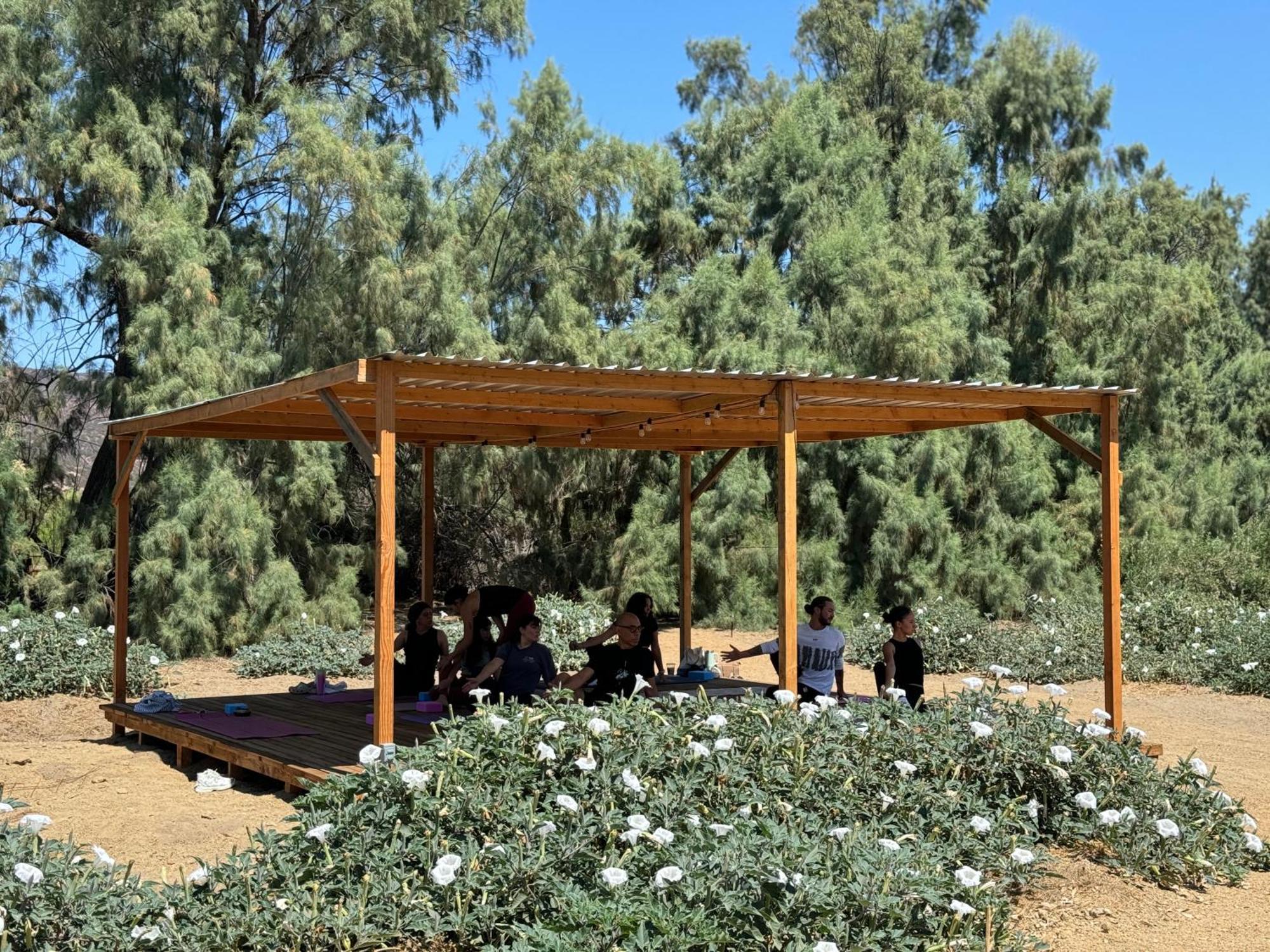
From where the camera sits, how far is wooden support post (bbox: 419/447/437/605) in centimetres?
1216

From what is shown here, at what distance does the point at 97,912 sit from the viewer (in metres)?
3.93

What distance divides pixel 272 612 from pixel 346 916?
40.3ft

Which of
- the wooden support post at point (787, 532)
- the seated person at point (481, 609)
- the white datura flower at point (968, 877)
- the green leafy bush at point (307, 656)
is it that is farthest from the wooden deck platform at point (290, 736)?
the green leafy bush at point (307, 656)

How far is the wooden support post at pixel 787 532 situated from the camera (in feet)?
25.2

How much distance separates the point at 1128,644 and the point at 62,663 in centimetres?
1105

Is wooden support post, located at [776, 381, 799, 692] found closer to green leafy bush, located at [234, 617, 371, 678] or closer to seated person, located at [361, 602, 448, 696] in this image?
seated person, located at [361, 602, 448, 696]

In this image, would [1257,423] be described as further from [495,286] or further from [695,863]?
[695,863]

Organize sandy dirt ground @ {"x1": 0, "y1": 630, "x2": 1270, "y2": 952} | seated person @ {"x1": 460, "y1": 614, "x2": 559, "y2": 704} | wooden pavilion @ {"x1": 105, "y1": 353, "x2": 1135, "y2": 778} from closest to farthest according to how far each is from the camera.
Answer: sandy dirt ground @ {"x1": 0, "y1": 630, "x2": 1270, "y2": 952} < wooden pavilion @ {"x1": 105, "y1": 353, "x2": 1135, "y2": 778} < seated person @ {"x1": 460, "y1": 614, "x2": 559, "y2": 704}

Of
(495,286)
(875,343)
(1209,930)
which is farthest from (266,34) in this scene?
(1209,930)

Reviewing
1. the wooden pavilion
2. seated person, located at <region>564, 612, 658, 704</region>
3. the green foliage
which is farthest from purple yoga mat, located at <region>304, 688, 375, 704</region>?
the green foliage

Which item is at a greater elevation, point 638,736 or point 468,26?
point 468,26

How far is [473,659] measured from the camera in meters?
9.05

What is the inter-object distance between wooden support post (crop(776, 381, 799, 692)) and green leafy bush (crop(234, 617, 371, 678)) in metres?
6.84

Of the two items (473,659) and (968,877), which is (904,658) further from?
(968,877)
